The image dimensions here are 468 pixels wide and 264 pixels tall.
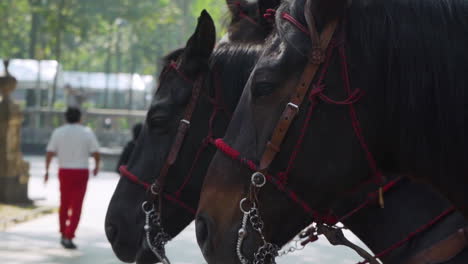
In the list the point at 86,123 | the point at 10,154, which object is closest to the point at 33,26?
the point at 86,123

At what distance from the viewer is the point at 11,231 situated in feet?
45.4

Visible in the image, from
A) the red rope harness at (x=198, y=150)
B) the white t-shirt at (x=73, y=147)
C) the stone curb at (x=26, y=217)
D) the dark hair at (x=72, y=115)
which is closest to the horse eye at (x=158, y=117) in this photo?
the red rope harness at (x=198, y=150)

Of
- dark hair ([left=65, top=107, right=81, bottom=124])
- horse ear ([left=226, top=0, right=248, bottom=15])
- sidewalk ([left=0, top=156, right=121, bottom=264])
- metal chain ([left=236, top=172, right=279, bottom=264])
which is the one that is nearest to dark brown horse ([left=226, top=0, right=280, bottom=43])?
Answer: horse ear ([left=226, top=0, right=248, bottom=15])

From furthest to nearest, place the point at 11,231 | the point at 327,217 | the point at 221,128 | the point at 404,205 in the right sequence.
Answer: the point at 11,231
the point at 221,128
the point at 404,205
the point at 327,217

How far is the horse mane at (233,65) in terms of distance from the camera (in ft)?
16.0

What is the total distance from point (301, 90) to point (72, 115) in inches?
400

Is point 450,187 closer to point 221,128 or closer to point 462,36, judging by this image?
point 462,36

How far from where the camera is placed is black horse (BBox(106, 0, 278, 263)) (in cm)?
514

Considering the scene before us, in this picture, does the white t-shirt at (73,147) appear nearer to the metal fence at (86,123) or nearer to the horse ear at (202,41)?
the horse ear at (202,41)

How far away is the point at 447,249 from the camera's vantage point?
368cm

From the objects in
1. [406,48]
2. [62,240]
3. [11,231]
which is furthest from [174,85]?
[11,231]

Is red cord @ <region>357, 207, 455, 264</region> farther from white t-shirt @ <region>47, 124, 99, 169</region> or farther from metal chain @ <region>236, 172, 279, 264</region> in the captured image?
white t-shirt @ <region>47, 124, 99, 169</region>

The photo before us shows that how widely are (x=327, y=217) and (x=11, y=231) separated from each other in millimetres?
11151

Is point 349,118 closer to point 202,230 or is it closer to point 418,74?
point 418,74
